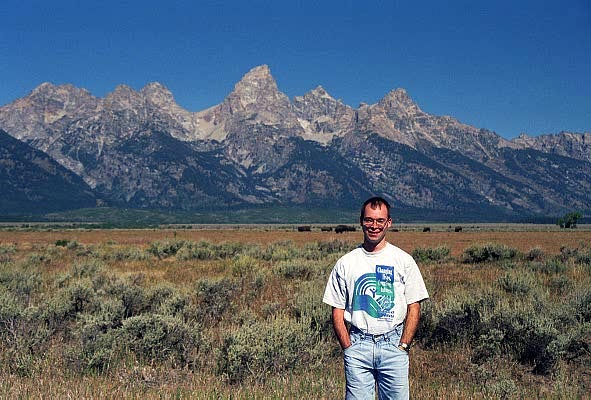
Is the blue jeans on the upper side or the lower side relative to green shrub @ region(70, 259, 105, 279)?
upper

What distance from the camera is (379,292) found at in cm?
477

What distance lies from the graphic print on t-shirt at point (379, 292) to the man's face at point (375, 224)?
26cm

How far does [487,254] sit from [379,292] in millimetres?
24230

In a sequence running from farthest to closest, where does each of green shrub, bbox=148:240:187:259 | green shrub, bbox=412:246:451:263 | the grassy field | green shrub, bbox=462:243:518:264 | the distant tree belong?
the distant tree < green shrub, bbox=148:240:187:259 < green shrub, bbox=412:246:451:263 < green shrub, bbox=462:243:518:264 < the grassy field

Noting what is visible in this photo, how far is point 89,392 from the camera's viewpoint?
6195 millimetres

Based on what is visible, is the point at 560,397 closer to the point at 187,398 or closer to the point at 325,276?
the point at 187,398

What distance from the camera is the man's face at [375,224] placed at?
4781 mm

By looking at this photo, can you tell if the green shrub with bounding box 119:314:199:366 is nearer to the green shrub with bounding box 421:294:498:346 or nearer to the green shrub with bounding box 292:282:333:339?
the green shrub with bounding box 292:282:333:339

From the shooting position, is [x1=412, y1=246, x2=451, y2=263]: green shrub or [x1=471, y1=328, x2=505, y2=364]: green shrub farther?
[x1=412, y1=246, x2=451, y2=263]: green shrub

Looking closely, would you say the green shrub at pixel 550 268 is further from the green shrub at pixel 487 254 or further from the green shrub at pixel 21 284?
the green shrub at pixel 21 284

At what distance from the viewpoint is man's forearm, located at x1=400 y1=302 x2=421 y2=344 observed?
4.75 meters

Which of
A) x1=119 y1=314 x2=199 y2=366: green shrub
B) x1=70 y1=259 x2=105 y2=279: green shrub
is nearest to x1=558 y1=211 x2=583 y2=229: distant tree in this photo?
x1=70 y1=259 x2=105 y2=279: green shrub

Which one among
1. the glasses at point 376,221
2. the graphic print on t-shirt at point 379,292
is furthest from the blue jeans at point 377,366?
the glasses at point 376,221

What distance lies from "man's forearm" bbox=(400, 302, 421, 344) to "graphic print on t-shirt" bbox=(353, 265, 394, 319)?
0.61 feet
